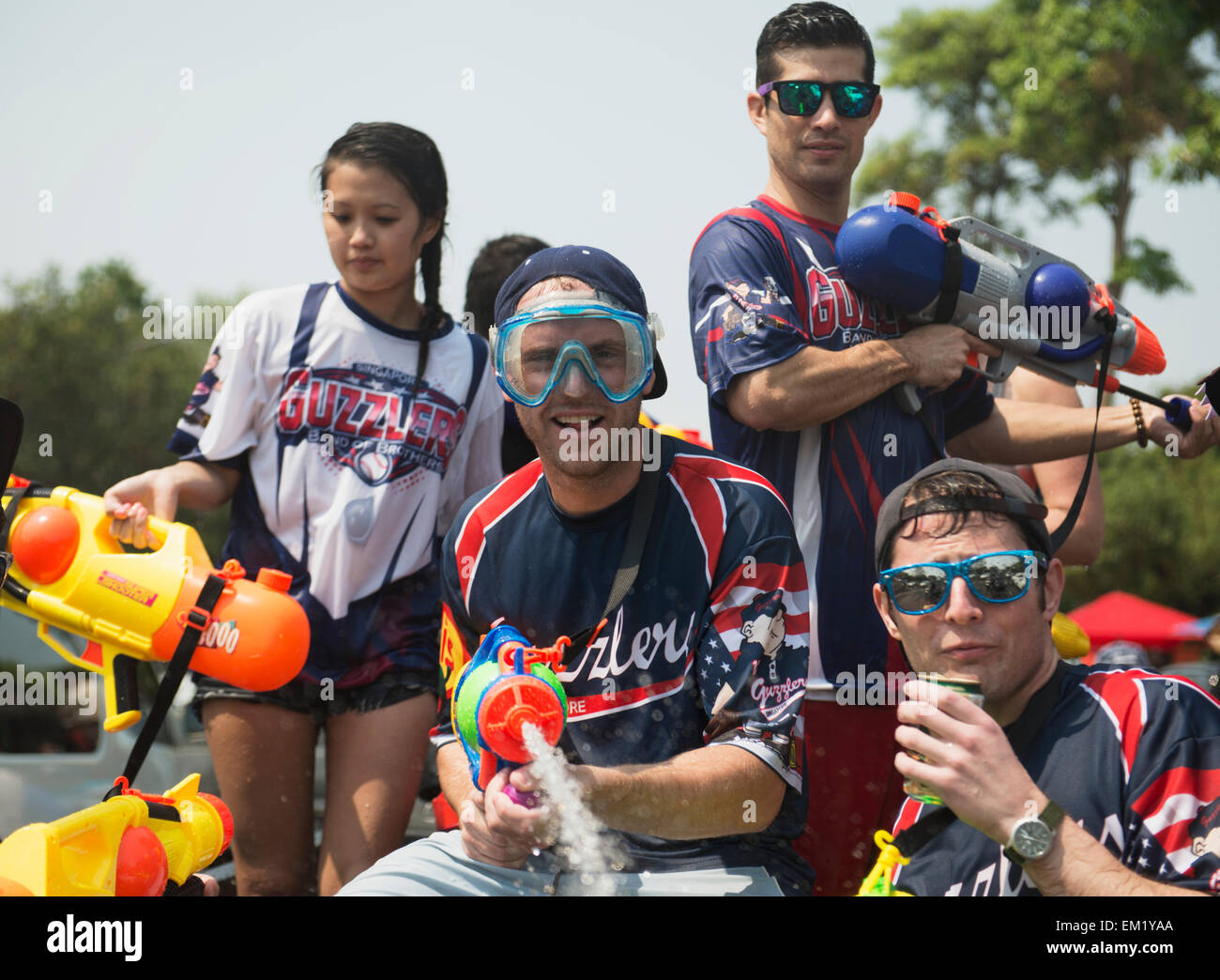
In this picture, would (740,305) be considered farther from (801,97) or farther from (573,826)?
(573,826)

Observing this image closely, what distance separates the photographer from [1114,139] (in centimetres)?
2025

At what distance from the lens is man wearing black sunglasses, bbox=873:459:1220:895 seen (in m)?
2.22

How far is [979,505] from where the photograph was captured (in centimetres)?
Answer: 268

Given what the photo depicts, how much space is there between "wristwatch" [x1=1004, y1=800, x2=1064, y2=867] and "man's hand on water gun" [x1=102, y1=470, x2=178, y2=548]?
8.88 feet

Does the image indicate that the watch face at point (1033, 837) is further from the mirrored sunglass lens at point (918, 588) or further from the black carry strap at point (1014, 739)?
the mirrored sunglass lens at point (918, 588)

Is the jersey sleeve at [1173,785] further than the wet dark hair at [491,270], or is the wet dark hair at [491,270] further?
the wet dark hair at [491,270]

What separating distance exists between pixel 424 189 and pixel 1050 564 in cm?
251

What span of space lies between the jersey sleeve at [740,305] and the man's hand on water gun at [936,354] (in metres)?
0.33

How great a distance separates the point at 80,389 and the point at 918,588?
28988 mm

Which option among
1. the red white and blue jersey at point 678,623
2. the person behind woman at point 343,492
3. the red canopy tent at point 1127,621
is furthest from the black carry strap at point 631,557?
the red canopy tent at point 1127,621

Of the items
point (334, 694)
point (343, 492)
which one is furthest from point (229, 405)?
point (334, 694)

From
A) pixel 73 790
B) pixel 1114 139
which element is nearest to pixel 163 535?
pixel 73 790

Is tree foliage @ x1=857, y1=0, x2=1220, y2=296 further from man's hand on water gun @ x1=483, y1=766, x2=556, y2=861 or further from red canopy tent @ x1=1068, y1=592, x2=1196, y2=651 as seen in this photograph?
man's hand on water gun @ x1=483, y1=766, x2=556, y2=861

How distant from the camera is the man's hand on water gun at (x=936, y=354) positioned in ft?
A: 11.7
